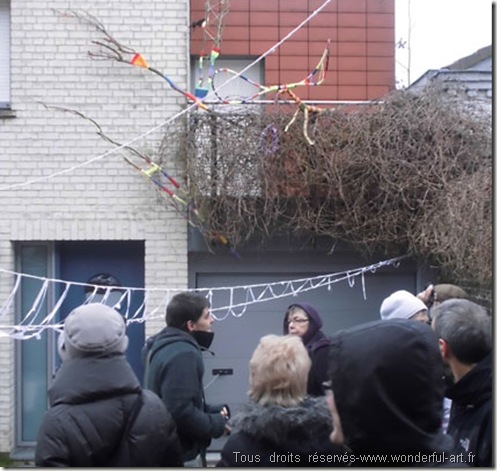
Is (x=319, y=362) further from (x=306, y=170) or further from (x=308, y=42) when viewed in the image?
(x=308, y=42)

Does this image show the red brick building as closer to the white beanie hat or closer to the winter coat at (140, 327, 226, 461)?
the white beanie hat

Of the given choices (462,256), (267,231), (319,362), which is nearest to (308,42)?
(267,231)

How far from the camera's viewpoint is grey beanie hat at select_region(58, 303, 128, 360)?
3572mm

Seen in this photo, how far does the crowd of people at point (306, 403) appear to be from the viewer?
2410 mm

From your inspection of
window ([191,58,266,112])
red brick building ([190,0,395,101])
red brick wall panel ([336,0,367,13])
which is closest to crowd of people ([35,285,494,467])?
window ([191,58,266,112])

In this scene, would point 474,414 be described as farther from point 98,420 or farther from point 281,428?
point 98,420

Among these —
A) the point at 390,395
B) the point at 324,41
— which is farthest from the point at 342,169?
the point at 390,395

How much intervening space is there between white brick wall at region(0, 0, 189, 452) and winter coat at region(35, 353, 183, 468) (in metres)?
4.89

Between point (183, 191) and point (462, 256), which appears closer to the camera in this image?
point (462, 256)

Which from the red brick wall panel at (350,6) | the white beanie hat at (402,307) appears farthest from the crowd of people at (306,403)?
the red brick wall panel at (350,6)

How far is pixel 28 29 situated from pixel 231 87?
234 cm

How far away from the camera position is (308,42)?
9914 millimetres

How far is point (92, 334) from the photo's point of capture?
3.58 metres

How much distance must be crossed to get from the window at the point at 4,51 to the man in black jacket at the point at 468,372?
6.09m
